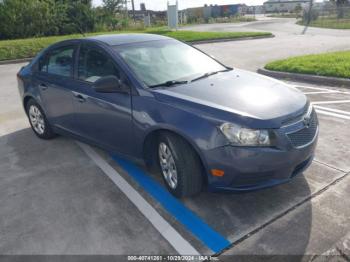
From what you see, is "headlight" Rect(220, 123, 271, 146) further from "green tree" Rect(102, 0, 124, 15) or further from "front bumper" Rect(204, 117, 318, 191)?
"green tree" Rect(102, 0, 124, 15)

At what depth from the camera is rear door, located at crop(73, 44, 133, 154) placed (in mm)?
3729

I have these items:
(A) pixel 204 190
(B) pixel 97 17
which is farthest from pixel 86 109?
(B) pixel 97 17

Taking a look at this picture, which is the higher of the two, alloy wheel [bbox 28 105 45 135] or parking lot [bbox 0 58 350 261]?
alloy wheel [bbox 28 105 45 135]

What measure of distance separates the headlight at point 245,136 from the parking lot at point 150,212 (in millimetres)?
749

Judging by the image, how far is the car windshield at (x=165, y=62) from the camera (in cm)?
377

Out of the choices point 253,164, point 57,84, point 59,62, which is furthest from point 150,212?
point 59,62

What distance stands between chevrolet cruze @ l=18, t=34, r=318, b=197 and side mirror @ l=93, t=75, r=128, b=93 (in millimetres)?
10

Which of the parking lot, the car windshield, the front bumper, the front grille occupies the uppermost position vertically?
the car windshield

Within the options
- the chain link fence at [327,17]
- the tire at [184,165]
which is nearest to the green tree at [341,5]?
the chain link fence at [327,17]

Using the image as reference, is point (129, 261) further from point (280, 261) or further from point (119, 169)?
point (119, 169)

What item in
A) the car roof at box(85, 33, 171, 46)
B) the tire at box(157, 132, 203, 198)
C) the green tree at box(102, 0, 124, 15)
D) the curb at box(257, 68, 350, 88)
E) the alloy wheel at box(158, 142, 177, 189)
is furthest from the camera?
the green tree at box(102, 0, 124, 15)

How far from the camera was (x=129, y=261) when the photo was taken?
2744mm

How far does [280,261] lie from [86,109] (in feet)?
9.12

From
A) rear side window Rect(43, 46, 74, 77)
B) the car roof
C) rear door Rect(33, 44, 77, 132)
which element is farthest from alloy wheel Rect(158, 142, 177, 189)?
rear side window Rect(43, 46, 74, 77)
